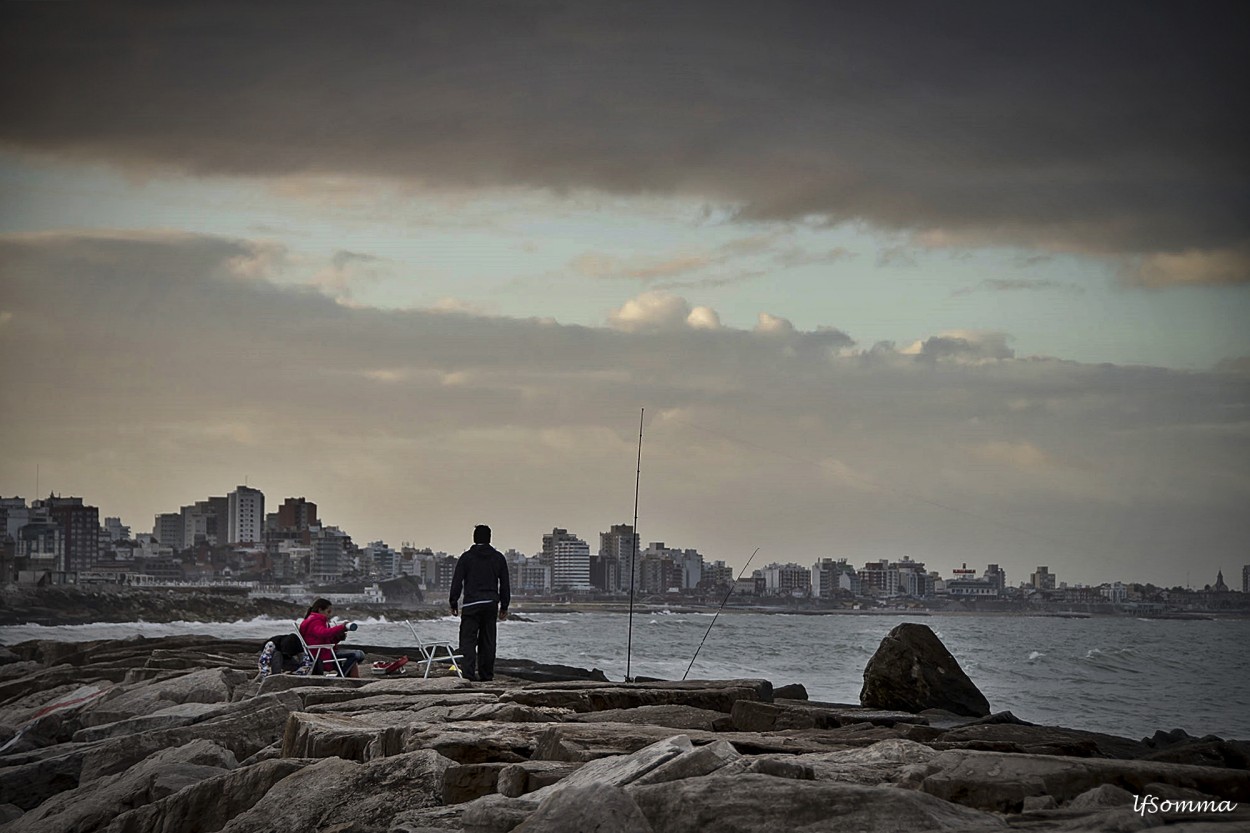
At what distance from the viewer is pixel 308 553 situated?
534 ft

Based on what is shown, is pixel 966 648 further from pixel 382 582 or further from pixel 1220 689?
pixel 382 582

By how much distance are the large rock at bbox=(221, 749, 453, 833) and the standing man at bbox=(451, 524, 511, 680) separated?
5.32 meters

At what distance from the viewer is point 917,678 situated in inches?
431

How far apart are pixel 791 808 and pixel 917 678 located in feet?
24.2

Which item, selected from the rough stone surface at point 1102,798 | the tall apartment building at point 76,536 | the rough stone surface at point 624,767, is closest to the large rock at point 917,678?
the rough stone surface at point 624,767

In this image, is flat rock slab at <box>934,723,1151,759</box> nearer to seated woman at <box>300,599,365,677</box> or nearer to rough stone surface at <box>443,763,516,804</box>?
rough stone surface at <box>443,763,516,804</box>

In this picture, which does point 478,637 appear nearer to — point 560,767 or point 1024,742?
point 1024,742

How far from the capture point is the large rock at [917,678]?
10.8 meters

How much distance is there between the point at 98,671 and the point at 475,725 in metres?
9.28

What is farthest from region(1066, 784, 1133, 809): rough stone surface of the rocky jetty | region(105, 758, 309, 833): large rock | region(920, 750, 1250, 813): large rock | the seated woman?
the seated woman

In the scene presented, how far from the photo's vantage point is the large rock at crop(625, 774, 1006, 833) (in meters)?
3.84

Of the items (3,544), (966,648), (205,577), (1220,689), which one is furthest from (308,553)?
(1220,689)

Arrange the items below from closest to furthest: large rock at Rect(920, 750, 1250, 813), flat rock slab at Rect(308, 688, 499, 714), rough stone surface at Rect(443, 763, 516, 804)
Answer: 1. large rock at Rect(920, 750, 1250, 813)
2. rough stone surface at Rect(443, 763, 516, 804)
3. flat rock slab at Rect(308, 688, 499, 714)

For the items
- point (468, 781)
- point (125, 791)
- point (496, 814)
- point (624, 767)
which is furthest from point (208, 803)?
point (624, 767)
